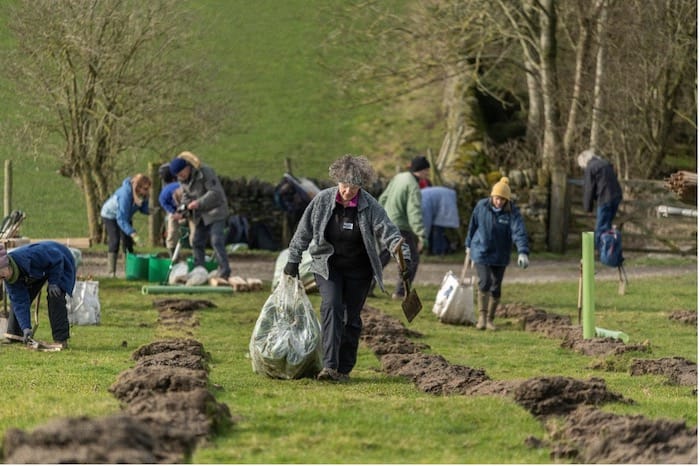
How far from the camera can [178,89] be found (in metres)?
31.8

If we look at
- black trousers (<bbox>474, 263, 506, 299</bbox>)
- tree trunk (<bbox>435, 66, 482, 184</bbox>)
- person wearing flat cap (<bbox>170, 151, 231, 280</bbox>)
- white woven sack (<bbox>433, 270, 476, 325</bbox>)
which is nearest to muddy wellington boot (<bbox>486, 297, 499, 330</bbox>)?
black trousers (<bbox>474, 263, 506, 299</bbox>)

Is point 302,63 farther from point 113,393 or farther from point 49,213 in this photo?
point 113,393

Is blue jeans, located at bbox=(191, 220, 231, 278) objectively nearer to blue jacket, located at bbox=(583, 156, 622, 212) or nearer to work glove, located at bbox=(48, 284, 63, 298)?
blue jacket, located at bbox=(583, 156, 622, 212)

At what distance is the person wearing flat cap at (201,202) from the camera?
21781 millimetres

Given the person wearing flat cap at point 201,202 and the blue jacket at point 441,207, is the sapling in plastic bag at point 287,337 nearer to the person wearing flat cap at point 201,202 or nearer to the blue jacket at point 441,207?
the person wearing flat cap at point 201,202

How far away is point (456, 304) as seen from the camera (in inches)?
746

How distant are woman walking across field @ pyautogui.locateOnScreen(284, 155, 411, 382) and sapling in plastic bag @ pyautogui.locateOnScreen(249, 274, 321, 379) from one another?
0.11 m

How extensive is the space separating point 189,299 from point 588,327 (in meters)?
6.30

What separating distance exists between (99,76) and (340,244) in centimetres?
1783

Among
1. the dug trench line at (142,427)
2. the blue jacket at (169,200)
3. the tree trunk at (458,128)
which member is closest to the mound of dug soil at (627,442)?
the dug trench line at (142,427)

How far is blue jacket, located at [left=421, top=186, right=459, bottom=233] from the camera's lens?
2888cm

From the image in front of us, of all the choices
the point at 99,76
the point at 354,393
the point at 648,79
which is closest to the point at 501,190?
the point at 354,393

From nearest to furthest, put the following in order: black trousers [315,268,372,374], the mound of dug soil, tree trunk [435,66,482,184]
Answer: the mound of dug soil
black trousers [315,268,372,374]
tree trunk [435,66,482,184]

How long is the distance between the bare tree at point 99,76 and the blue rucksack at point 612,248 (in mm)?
10785
